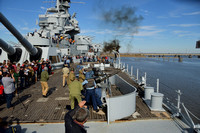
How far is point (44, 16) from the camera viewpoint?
33062mm

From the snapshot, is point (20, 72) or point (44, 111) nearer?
point (44, 111)

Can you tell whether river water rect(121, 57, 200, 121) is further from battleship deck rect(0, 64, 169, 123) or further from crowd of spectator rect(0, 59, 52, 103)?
crowd of spectator rect(0, 59, 52, 103)

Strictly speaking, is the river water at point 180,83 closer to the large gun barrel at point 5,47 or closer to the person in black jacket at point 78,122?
the person in black jacket at point 78,122

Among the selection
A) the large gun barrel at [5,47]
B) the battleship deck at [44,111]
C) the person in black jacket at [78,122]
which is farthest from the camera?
the large gun barrel at [5,47]

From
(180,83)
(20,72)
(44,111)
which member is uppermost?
(20,72)

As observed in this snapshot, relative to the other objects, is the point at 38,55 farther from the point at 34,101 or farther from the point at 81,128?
the point at 81,128

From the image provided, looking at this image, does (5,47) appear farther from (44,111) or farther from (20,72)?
(44,111)

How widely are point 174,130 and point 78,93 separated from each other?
320cm

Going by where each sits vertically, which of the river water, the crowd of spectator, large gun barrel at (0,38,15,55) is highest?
large gun barrel at (0,38,15,55)

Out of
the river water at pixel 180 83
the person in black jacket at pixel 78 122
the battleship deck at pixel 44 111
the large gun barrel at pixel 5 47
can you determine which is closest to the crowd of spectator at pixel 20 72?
the battleship deck at pixel 44 111

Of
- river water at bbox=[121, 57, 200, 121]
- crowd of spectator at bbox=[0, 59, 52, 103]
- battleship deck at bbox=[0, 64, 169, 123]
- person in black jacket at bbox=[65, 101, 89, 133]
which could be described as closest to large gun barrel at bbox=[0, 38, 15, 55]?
crowd of spectator at bbox=[0, 59, 52, 103]

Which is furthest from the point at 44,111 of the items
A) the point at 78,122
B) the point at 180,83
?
the point at 180,83

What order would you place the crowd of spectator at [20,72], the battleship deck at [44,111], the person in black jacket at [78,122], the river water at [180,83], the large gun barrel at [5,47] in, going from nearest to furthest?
the person in black jacket at [78,122] → the battleship deck at [44,111] → the crowd of spectator at [20,72] → the river water at [180,83] → the large gun barrel at [5,47]

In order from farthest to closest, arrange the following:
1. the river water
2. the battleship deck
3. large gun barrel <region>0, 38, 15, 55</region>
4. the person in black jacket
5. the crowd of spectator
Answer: large gun barrel <region>0, 38, 15, 55</region>
the river water
the crowd of spectator
the battleship deck
the person in black jacket
